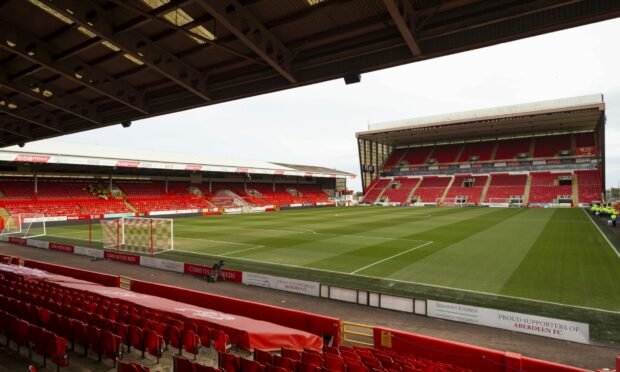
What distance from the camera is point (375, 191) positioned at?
7894cm

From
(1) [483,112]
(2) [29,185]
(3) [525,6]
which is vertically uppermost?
(1) [483,112]

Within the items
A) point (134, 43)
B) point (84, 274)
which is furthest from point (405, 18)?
point (84, 274)

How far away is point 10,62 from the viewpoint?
33.5ft

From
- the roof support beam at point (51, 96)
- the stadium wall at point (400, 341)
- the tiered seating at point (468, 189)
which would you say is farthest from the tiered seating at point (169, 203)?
the tiered seating at point (468, 189)

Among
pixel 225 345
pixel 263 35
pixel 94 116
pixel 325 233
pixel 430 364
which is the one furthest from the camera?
pixel 325 233

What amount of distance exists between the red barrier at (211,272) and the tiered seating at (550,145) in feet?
231

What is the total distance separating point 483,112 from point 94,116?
240ft

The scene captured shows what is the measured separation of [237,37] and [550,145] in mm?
77206

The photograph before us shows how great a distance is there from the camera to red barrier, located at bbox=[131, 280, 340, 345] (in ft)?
29.2

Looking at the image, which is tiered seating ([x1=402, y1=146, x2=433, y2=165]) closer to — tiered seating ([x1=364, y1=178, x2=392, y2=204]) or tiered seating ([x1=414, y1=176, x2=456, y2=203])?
tiered seating ([x1=414, y1=176, x2=456, y2=203])

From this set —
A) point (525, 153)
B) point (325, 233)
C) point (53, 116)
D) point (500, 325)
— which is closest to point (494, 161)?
point (525, 153)

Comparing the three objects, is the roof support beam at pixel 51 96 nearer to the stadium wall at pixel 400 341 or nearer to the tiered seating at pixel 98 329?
the tiered seating at pixel 98 329

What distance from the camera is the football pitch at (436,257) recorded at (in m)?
13.6

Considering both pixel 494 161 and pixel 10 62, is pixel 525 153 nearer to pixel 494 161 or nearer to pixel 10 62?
pixel 494 161
